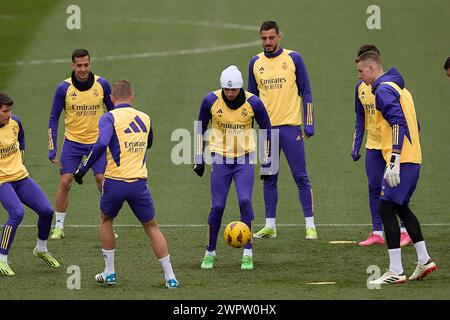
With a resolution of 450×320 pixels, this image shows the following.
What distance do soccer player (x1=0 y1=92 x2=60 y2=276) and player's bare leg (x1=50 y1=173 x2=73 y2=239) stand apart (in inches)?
83.2

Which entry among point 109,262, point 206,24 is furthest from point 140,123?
point 206,24

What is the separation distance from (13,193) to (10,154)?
0.56 m

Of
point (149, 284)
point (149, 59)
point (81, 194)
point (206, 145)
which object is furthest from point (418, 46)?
point (149, 284)

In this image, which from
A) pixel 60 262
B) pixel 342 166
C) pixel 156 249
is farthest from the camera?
pixel 342 166

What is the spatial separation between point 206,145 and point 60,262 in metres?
2.72

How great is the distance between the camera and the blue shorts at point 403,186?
45.3 feet

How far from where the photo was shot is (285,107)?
1727cm

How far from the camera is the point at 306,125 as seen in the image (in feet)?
56.9

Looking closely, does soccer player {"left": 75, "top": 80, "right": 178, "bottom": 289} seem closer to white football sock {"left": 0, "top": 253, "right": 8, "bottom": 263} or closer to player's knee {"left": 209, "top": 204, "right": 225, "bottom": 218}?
player's knee {"left": 209, "top": 204, "right": 225, "bottom": 218}

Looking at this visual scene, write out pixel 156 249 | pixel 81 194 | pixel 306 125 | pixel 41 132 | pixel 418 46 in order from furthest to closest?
1. pixel 418 46
2. pixel 41 132
3. pixel 81 194
4. pixel 306 125
5. pixel 156 249

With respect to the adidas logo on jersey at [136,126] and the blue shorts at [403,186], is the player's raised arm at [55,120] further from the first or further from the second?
the blue shorts at [403,186]

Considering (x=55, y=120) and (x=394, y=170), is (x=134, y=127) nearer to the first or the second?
(x=394, y=170)

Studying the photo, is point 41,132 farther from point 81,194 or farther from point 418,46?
point 418,46

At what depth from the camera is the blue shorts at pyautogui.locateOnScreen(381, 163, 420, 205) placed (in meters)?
13.8
